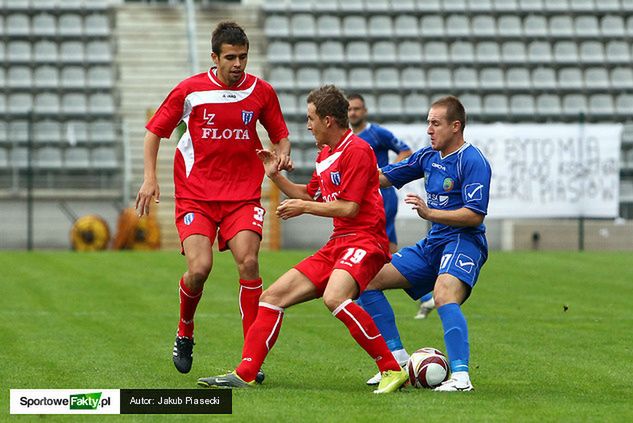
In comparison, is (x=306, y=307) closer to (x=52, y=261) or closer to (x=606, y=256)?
(x=52, y=261)

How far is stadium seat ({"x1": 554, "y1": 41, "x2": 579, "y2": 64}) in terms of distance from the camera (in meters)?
28.5

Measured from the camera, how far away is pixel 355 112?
1244cm

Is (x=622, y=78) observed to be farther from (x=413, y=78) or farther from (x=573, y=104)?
(x=413, y=78)

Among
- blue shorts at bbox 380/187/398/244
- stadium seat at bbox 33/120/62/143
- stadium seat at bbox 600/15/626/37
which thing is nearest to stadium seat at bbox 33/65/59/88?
stadium seat at bbox 33/120/62/143

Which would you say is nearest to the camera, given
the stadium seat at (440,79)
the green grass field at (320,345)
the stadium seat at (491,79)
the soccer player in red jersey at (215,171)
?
the green grass field at (320,345)

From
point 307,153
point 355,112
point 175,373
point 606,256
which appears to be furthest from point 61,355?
point 307,153

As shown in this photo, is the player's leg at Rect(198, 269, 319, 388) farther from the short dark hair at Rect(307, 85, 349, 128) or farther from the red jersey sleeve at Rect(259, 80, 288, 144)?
the red jersey sleeve at Rect(259, 80, 288, 144)

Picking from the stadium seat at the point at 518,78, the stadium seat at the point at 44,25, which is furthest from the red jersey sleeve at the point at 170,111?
the stadium seat at the point at 44,25

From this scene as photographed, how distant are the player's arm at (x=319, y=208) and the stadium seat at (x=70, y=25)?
2139 centimetres

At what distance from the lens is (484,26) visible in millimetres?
28938

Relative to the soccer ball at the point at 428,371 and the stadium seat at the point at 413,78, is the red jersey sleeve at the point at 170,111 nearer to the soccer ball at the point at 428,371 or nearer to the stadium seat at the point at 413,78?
the soccer ball at the point at 428,371

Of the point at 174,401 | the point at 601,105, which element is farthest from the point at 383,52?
the point at 174,401

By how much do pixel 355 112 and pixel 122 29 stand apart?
1707cm

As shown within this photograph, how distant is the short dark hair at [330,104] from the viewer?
769 centimetres
